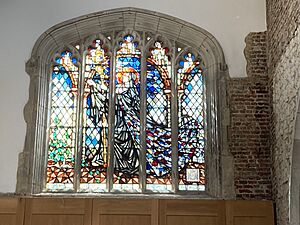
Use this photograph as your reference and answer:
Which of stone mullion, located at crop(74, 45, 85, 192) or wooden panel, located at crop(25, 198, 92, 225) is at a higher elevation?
stone mullion, located at crop(74, 45, 85, 192)

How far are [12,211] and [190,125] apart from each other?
264 centimetres

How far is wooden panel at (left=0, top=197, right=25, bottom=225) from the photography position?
24.4ft

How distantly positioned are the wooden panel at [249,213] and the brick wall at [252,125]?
17 centimetres

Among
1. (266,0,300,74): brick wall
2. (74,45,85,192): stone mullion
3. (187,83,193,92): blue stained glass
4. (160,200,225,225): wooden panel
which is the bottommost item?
(160,200,225,225): wooden panel

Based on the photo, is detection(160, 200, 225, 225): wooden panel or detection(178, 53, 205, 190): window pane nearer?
detection(160, 200, 225, 225): wooden panel

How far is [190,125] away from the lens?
8.12m

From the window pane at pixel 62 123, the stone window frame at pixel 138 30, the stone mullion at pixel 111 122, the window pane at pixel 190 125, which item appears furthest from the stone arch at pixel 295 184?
the window pane at pixel 62 123

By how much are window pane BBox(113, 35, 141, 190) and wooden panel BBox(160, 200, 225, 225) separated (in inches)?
26.5

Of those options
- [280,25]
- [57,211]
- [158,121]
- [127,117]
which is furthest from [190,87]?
[57,211]

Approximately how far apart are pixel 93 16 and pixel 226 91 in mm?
2176

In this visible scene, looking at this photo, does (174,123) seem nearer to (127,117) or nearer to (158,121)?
(158,121)

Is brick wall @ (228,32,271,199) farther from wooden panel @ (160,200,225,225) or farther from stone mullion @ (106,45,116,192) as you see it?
stone mullion @ (106,45,116,192)

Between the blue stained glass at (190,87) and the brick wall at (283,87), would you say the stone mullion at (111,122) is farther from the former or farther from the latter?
the brick wall at (283,87)

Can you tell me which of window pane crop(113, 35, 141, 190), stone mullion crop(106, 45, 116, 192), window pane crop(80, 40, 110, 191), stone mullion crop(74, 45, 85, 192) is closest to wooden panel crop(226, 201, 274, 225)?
window pane crop(113, 35, 141, 190)
